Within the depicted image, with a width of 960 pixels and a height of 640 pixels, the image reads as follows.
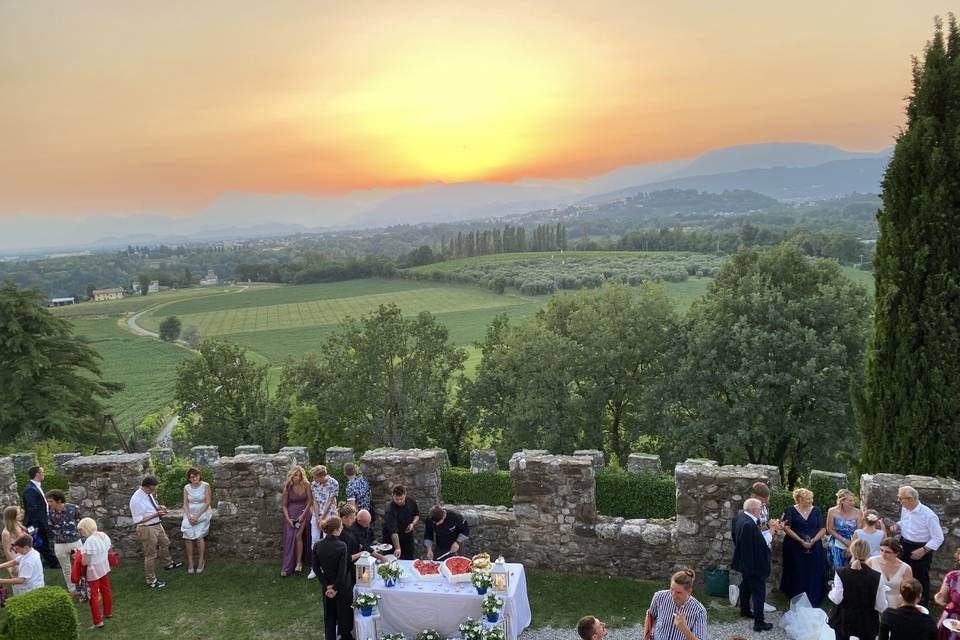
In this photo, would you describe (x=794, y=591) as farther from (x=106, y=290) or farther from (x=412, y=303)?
(x=106, y=290)

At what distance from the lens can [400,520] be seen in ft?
31.9

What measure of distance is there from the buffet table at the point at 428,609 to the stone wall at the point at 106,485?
5.47 m

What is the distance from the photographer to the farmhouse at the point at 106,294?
10931 centimetres

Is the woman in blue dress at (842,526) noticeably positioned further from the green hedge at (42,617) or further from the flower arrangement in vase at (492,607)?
the green hedge at (42,617)

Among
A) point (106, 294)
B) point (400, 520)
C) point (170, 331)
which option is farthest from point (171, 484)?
point (106, 294)

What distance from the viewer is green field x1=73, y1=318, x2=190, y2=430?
Result: 50.3 metres

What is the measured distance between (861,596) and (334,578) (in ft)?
21.0

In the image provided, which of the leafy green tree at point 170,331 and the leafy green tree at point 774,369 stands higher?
the leafy green tree at point 774,369

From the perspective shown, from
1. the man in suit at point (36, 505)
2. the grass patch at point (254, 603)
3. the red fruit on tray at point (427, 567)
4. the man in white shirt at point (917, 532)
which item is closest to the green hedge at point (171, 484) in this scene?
the man in suit at point (36, 505)

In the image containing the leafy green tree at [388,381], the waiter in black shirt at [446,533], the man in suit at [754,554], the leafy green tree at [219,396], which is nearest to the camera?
the man in suit at [754,554]

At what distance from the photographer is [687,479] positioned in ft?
30.8

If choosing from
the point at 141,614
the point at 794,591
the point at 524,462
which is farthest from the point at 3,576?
the point at 794,591

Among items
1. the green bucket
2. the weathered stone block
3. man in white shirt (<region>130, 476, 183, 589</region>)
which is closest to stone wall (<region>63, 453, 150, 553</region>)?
man in white shirt (<region>130, 476, 183, 589</region>)

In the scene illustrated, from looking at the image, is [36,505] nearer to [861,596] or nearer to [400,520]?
[400,520]
